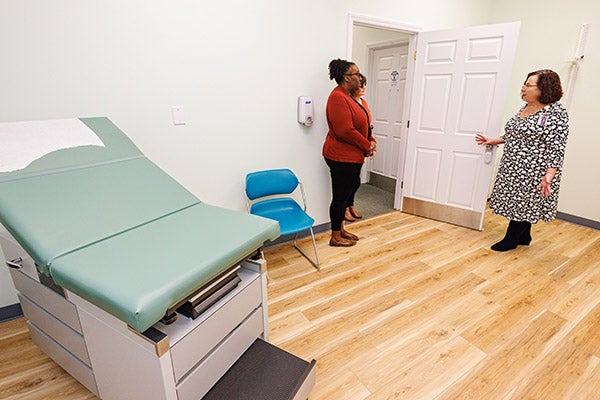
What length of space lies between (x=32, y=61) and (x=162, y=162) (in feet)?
2.93

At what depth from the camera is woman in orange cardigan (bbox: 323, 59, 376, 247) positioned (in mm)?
2619

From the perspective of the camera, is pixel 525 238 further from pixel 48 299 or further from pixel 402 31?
pixel 48 299

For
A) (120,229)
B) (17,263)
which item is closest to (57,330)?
(17,263)

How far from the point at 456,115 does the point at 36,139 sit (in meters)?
3.42

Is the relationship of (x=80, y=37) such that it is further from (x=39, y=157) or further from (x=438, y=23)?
(x=438, y=23)

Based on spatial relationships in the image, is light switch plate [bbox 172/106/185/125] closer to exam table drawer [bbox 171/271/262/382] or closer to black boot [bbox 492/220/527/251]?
exam table drawer [bbox 171/271/262/382]

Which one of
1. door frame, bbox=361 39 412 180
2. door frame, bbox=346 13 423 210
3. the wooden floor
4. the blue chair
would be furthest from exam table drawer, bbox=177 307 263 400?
door frame, bbox=361 39 412 180

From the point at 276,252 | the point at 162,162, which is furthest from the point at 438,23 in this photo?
the point at 162,162

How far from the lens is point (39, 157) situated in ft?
4.63

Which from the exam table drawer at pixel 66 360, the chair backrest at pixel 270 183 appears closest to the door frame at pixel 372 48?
the chair backrest at pixel 270 183

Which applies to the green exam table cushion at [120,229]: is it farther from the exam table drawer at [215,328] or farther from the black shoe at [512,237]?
the black shoe at [512,237]

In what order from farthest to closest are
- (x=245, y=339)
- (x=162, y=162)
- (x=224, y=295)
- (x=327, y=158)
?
1. (x=327, y=158)
2. (x=162, y=162)
3. (x=245, y=339)
4. (x=224, y=295)

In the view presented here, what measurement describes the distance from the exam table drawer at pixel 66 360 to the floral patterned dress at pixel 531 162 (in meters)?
3.21

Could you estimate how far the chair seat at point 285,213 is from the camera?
2490 mm
